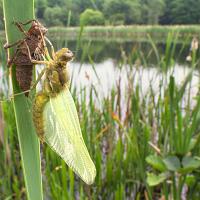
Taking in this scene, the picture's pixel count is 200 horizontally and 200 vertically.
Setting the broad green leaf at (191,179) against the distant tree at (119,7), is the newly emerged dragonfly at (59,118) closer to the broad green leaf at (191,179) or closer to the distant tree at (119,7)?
Answer: the broad green leaf at (191,179)

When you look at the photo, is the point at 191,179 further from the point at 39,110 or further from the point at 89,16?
the point at 39,110

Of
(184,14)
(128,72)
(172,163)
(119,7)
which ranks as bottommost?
(184,14)

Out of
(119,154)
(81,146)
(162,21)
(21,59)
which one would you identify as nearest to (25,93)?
(21,59)

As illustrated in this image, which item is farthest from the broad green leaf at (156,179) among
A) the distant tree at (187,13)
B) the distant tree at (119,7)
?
the distant tree at (187,13)

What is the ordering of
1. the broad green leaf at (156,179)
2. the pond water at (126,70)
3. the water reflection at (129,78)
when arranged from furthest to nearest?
the water reflection at (129,78) < the pond water at (126,70) < the broad green leaf at (156,179)

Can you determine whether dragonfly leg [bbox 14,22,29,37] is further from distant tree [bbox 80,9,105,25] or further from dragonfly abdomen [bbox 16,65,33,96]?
distant tree [bbox 80,9,105,25]

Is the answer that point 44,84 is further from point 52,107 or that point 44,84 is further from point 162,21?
point 162,21

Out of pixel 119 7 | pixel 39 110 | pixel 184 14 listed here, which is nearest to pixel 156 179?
pixel 39 110
